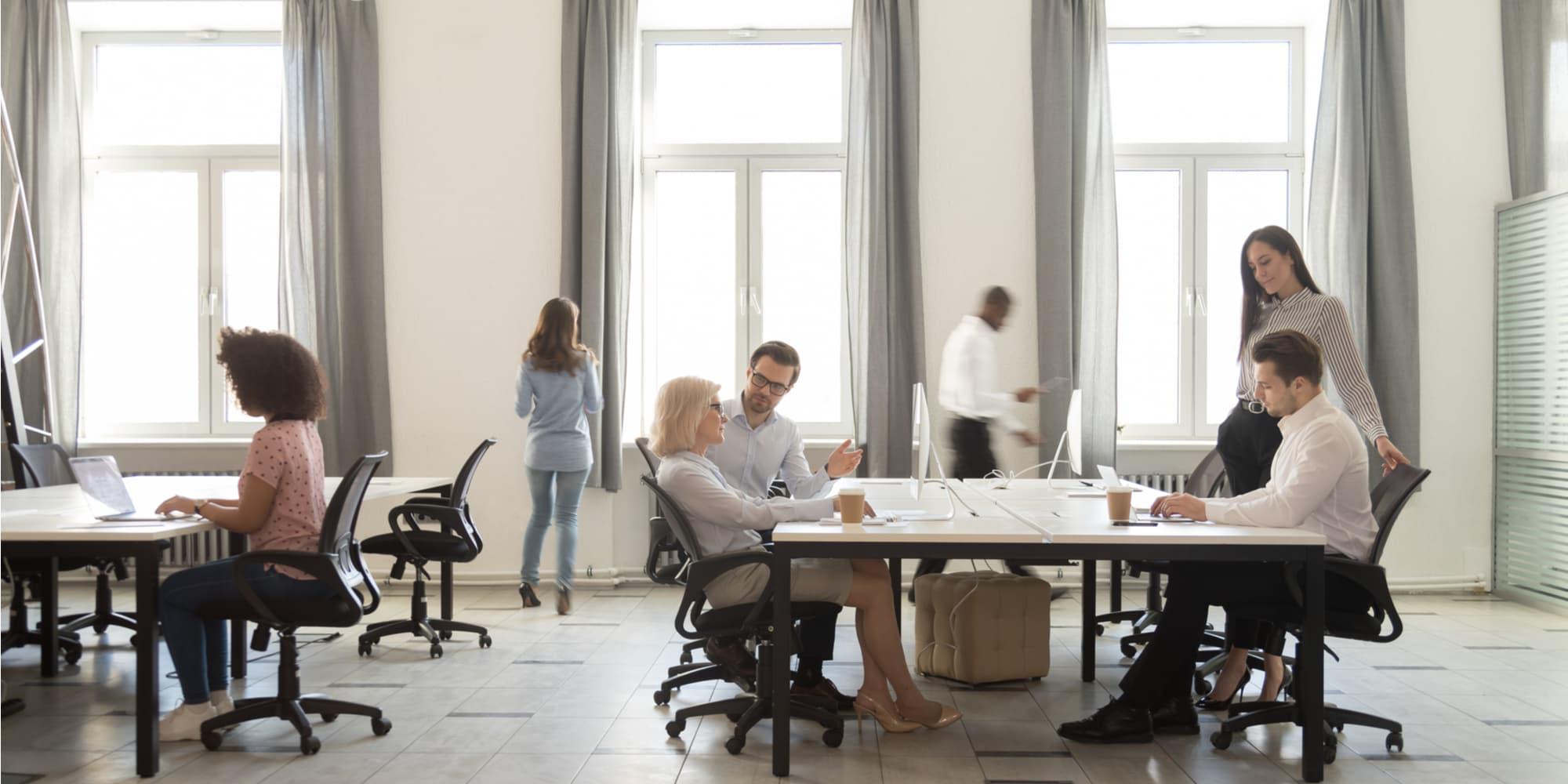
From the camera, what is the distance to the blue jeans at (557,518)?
5.36 m

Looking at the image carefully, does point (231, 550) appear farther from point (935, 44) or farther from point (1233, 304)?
point (1233, 304)

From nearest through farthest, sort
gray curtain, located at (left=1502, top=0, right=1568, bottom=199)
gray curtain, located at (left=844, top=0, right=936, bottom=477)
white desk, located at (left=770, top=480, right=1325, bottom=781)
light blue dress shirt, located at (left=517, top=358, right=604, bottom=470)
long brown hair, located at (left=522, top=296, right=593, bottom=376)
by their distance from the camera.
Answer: white desk, located at (left=770, top=480, right=1325, bottom=781) < long brown hair, located at (left=522, top=296, right=593, bottom=376) < light blue dress shirt, located at (left=517, top=358, right=604, bottom=470) < gray curtain, located at (left=1502, top=0, right=1568, bottom=199) < gray curtain, located at (left=844, top=0, right=936, bottom=477)

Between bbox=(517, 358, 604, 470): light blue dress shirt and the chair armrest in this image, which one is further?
bbox=(517, 358, 604, 470): light blue dress shirt

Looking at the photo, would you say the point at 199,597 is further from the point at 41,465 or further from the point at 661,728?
the point at 41,465

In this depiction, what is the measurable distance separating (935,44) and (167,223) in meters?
4.48

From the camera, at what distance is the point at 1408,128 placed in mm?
5828

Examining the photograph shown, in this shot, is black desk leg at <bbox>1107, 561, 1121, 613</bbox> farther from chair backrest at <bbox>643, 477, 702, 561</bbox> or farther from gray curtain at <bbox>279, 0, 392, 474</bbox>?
gray curtain at <bbox>279, 0, 392, 474</bbox>

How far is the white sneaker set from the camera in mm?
3236

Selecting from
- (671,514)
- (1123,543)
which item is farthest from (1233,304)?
(671,514)

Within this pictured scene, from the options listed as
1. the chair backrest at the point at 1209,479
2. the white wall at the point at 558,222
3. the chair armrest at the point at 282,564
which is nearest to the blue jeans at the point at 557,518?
the white wall at the point at 558,222

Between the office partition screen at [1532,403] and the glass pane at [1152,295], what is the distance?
1616mm

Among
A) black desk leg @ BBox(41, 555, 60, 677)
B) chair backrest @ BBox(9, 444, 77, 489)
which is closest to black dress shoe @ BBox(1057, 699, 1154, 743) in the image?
black desk leg @ BBox(41, 555, 60, 677)

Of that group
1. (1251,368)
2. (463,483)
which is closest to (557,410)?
(463,483)

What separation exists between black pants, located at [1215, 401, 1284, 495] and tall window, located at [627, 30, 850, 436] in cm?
279
